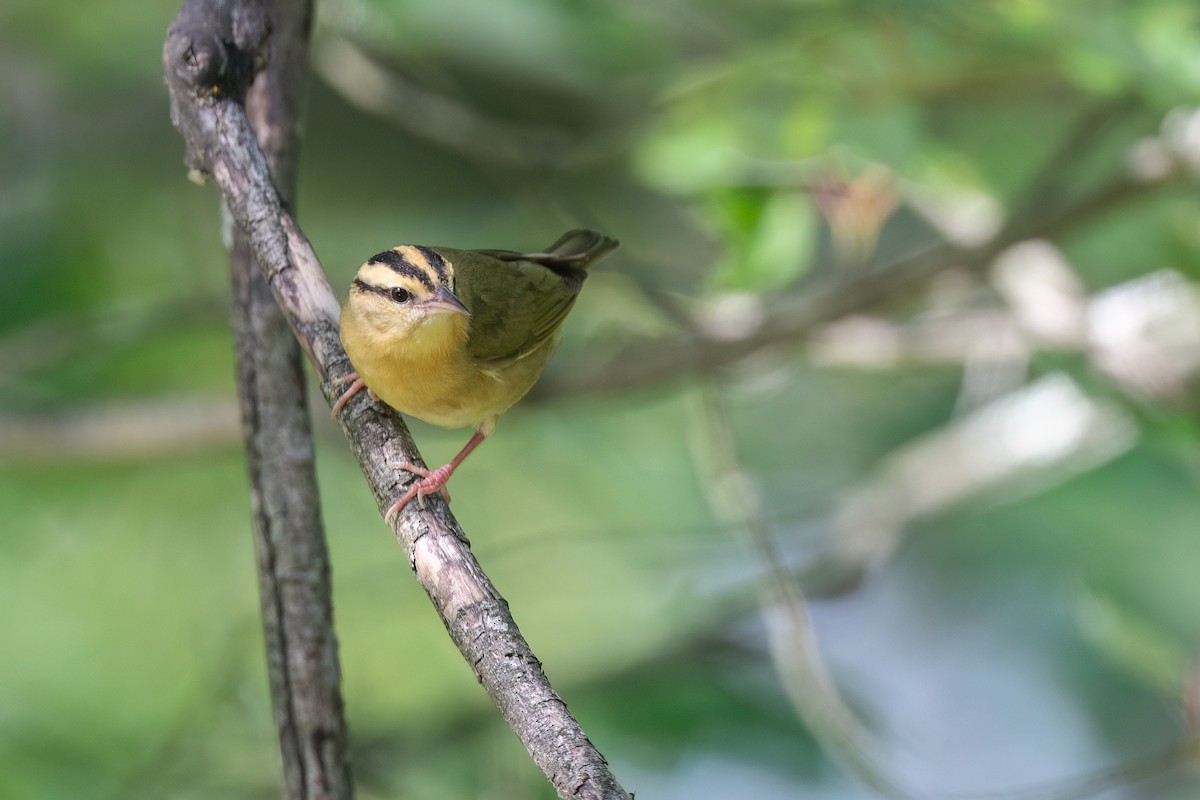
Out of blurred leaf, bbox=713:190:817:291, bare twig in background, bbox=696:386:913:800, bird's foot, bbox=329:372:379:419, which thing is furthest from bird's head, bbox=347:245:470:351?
bare twig in background, bbox=696:386:913:800

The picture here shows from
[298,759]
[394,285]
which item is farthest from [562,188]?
[298,759]

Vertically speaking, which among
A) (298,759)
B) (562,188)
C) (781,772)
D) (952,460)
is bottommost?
(298,759)

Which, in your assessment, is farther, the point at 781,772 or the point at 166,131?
the point at 166,131

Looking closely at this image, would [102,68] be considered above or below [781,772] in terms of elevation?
above

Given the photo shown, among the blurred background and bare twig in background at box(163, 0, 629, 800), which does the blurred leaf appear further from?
bare twig in background at box(163, 0, 629, 800)

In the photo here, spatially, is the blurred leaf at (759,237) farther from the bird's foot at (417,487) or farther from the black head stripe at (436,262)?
the bird's foot at (417,487)

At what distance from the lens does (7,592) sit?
475 centimetres

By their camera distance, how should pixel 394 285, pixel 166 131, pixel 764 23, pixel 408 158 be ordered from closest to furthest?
1. pixel 394 285
2. pixel 764 23
3. pixel 166 131
4. pixel 408 158

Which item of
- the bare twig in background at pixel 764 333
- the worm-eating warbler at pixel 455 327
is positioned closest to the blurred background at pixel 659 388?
the bare twig in background at pixel 764 333

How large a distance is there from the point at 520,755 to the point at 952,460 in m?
2.20

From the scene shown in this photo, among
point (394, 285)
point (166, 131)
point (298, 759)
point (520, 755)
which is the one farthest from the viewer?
point (166, 131)

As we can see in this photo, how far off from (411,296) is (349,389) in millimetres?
495

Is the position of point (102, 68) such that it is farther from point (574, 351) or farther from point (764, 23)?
point (764, 23)

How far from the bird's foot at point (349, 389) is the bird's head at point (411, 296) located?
298 mm
